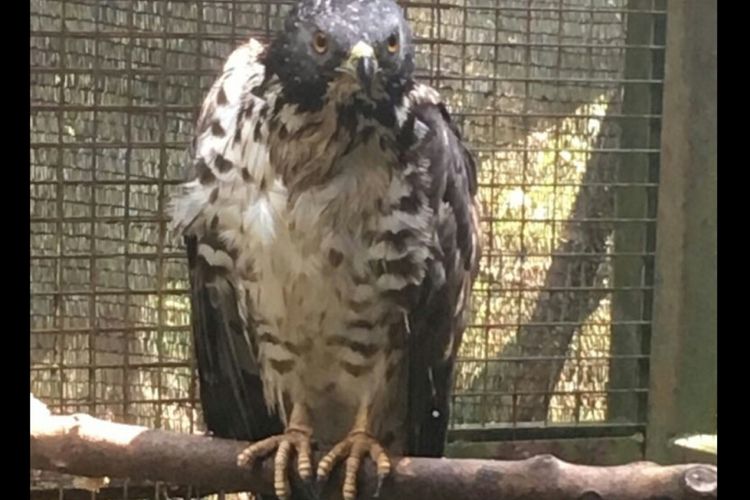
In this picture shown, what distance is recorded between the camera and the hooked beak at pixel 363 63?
198cm

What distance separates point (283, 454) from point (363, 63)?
753 mm

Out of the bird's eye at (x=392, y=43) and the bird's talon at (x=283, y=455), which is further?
the bird's talon at (x=283, y=455)

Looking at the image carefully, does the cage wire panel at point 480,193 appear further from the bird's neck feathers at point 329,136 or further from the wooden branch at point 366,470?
the wooden branch at point 366,470

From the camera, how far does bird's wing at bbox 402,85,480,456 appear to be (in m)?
2.30

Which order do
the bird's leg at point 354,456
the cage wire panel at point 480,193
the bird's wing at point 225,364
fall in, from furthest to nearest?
the cage wire panel at point 480,193 < the bird's wing at point 225,364 < the bird's leg at point 354,456

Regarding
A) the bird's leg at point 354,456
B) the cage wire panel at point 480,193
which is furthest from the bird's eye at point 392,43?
the cage wire panel at point 480,193

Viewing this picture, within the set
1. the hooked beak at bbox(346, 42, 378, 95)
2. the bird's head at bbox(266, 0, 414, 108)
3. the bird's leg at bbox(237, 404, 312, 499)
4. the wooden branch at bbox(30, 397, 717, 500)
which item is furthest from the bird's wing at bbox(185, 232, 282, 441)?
the hooked beak at bbox(346, 42, 378, 95)

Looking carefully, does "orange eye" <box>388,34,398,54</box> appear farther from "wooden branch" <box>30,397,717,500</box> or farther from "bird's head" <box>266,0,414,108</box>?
"wooden branch" <box>30,397,717,500</box>

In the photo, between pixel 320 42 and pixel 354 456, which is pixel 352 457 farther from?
pixel 320 42

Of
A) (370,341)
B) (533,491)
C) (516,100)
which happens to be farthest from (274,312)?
(516,100)

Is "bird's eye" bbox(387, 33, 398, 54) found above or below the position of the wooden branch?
above

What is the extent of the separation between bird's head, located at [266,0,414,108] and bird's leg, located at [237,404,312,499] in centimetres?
64

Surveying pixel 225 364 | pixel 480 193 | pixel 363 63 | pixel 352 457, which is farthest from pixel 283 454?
pixel 480 193

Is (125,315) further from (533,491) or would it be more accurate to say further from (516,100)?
(533,491)
